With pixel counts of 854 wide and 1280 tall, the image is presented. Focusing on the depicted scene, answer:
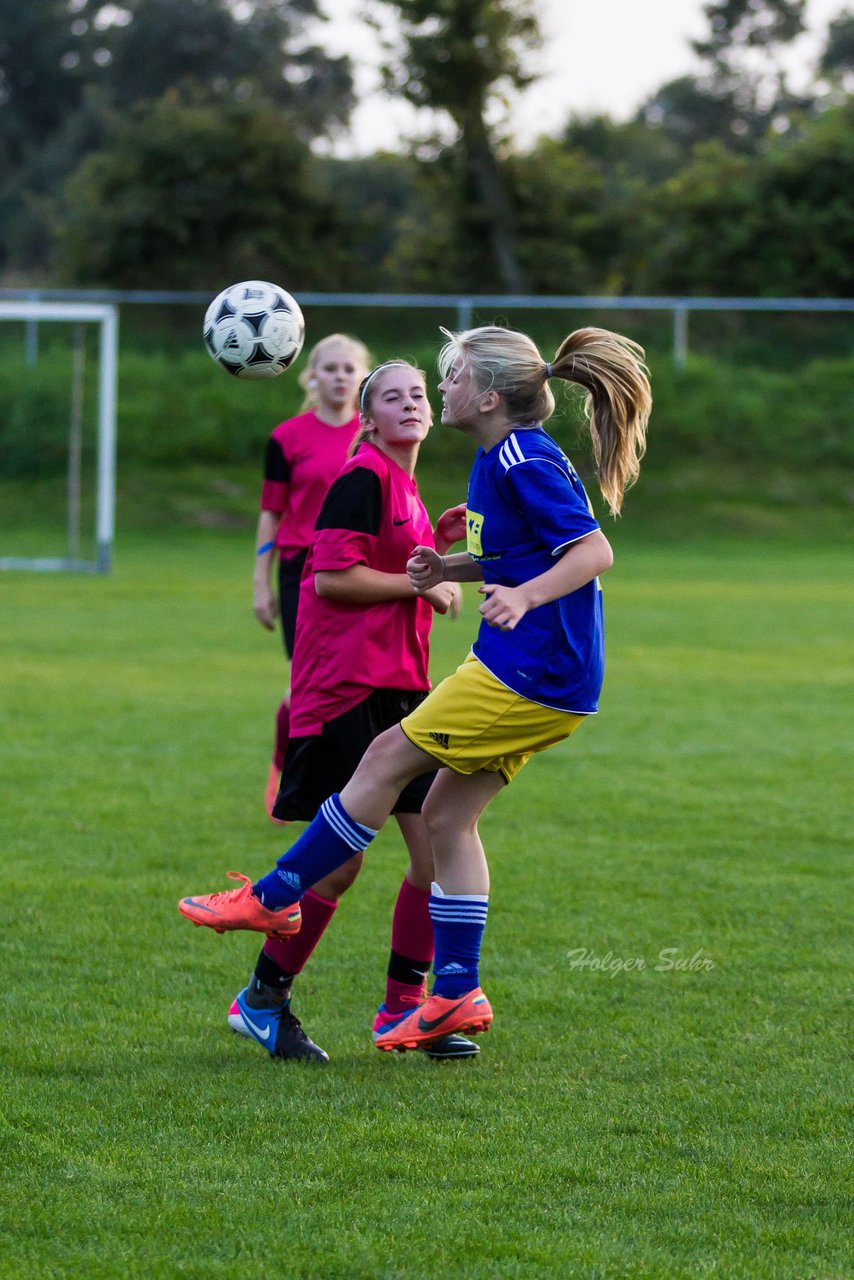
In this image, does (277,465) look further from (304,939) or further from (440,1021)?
(440,1021)

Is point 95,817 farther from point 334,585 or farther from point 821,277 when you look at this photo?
point 821,277

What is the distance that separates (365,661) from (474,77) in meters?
27.2

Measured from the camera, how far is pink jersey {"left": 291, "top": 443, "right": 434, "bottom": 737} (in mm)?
4031

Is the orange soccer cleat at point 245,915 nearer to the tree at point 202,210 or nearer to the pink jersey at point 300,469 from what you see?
the pink jersey at point 300,469

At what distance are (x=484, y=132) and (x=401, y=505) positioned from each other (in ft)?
88.9

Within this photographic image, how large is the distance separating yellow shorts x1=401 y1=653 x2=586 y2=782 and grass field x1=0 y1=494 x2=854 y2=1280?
2.50 feet

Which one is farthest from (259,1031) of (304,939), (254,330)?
(254,330)

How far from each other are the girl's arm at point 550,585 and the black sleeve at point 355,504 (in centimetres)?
54

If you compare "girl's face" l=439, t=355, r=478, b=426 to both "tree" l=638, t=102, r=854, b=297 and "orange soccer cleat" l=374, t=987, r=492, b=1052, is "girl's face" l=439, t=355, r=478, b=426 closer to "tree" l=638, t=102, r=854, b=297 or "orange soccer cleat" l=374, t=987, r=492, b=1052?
"orange soccer cleat" l=374, t=987, r=492, b=1052

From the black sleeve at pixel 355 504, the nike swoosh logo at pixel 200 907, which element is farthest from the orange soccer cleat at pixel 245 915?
the black sleeve at pixel 355 504

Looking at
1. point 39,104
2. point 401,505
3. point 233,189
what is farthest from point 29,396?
point 39,104

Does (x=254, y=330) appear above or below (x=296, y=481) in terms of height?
above

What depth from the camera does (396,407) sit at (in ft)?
13.3

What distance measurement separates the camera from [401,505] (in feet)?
13.5
